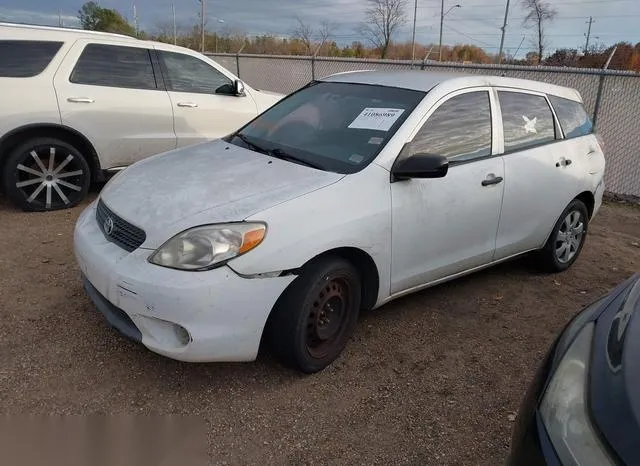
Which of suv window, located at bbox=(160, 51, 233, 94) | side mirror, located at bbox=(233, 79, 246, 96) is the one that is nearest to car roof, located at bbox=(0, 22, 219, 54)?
suv window, located at bbox=(160, 51, 233, 94)

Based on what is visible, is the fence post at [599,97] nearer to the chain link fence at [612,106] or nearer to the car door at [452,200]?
the chain link fence at [612,106]

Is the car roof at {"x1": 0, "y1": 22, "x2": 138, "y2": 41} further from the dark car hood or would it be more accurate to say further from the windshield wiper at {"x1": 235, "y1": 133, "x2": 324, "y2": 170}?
the dark car hood

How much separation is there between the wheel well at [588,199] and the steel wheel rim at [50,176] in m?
4.94

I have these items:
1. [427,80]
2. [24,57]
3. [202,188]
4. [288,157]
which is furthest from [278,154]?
[24,57]

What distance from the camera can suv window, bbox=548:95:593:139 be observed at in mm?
4707

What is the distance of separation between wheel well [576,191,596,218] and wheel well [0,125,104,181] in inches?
192

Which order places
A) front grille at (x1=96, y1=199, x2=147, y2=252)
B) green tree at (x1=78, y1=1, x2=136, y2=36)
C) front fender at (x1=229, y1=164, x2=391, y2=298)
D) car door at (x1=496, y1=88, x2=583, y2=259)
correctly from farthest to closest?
1. green tree at (x1=78, y1=1, x2=136, y2=36)
2. car door at (x1=496, y1=88, x2=583, y2=259)
3. front grille at (x1=96, y1=199, x2=147, y2=252)
4. front fender at (x1=229, y1=164, x2=391, y2=298)

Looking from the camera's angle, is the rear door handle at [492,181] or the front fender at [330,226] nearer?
the front fender at [330,226]

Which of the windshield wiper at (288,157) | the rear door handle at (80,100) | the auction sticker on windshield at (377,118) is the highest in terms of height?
the auction sticker on windshield at (377,118)

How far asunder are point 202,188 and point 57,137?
3420 millimetres

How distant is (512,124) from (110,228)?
2975 mm

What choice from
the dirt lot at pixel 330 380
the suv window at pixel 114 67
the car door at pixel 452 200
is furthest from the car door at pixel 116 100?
the car door at pixel 452 200

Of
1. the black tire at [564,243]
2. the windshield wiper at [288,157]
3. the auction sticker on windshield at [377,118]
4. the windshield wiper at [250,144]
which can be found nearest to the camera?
the windshield wiper at [288,157]

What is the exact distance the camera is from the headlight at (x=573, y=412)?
146cm
